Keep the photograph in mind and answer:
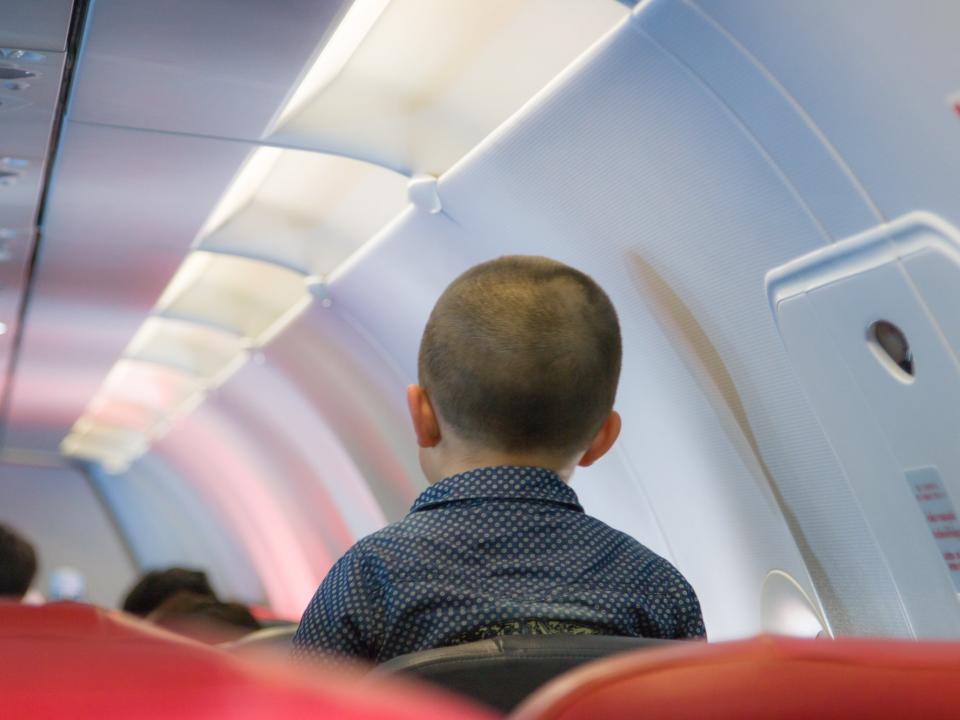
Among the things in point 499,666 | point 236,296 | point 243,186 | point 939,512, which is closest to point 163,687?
point 499,666

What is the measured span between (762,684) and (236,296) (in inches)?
330

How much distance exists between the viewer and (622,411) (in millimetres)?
5504

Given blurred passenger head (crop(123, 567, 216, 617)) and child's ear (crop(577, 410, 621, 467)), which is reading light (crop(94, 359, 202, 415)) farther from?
child's ear (crop(577, 410, 621, 467))

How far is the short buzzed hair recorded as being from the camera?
2.30 m

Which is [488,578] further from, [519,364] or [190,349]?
[190,349]

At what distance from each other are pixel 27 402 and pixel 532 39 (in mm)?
9319

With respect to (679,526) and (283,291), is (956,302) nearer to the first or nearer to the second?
(679,526)

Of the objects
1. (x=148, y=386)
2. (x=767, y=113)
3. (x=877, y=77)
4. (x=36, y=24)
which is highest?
(x=148, y=386)

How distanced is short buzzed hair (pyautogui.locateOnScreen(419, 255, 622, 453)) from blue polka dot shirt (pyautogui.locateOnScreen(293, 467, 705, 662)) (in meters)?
0.11

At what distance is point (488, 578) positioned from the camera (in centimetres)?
211

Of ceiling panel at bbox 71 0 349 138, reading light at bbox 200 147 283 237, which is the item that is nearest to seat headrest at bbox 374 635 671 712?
ceiling panel at bbox 71 0 349 138

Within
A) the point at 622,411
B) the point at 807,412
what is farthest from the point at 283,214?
the point at 807,412

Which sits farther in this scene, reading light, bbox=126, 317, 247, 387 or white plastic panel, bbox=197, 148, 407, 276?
reading light, bbox=126, 317, 247, 387

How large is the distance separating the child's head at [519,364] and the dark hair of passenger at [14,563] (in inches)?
152
